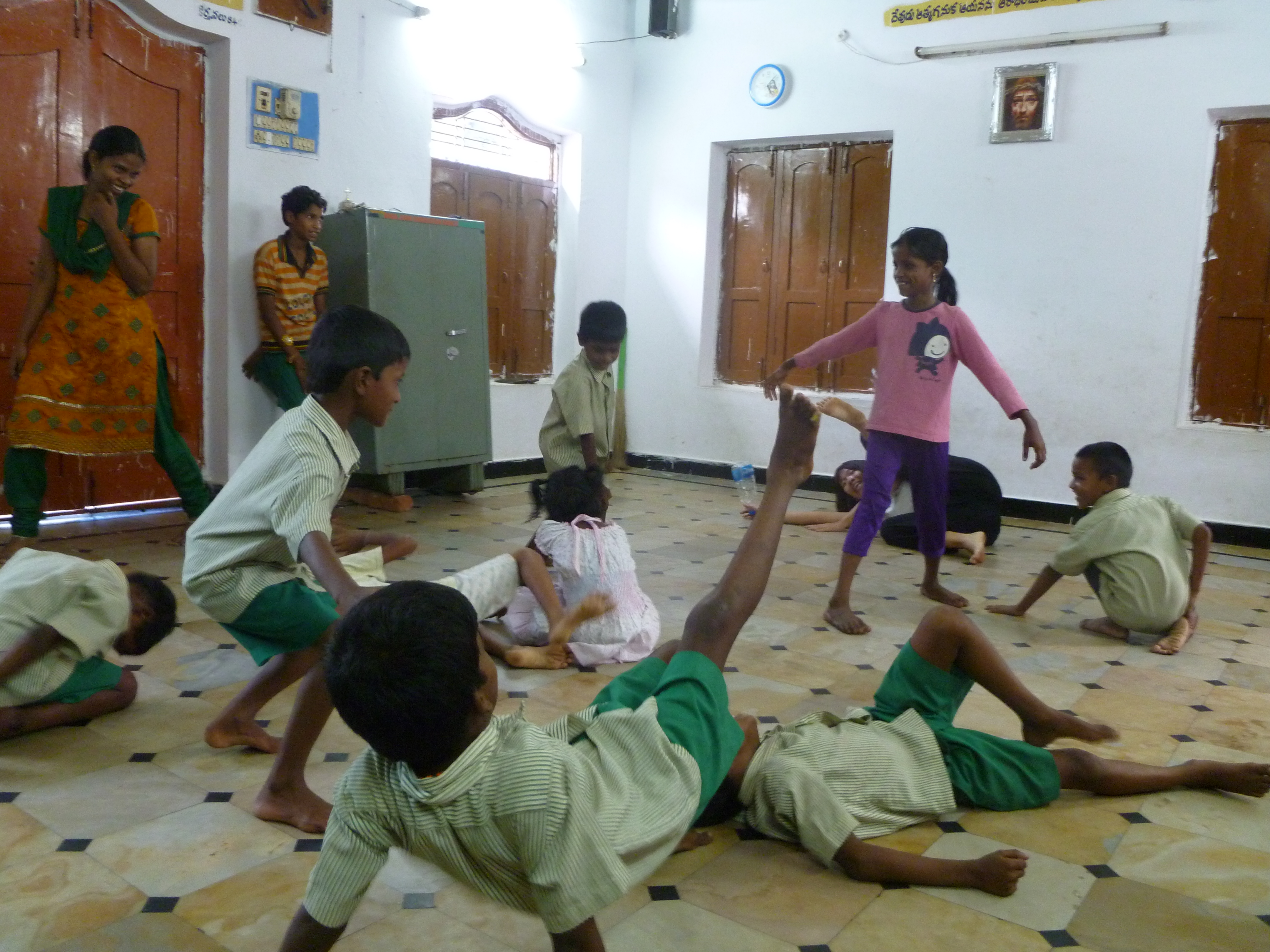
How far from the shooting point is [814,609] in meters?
3.73

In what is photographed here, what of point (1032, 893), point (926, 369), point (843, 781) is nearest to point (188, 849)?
point (843, 781)

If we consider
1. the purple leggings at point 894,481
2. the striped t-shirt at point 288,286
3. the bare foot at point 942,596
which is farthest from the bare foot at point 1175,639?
the striped t-shirt at point 288,286

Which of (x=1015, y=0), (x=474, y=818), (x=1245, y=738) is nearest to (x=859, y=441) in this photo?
(x=1015, y=0)

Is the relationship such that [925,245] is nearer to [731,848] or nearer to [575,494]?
[575,494]

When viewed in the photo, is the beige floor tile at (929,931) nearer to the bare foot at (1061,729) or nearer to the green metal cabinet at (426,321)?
the bare foot at (1061,729)

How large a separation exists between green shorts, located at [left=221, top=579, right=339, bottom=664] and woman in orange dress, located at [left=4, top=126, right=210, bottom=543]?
2111mm

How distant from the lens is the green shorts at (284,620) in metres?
2.05

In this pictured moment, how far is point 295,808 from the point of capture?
1.96 meters

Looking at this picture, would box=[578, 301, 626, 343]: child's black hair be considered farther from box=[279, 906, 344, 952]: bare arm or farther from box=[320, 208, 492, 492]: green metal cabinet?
box=[279, 906, 344, 952]: bare arm

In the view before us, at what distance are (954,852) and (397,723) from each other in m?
1.27

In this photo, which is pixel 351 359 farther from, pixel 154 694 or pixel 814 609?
pixel 814 609

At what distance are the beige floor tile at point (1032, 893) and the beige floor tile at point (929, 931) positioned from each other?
0.02 m

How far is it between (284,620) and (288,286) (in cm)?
314

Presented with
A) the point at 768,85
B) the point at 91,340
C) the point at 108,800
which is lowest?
the point at 108,800
